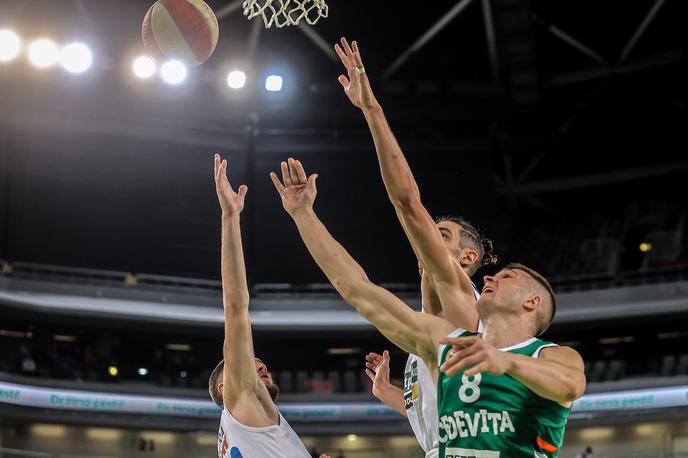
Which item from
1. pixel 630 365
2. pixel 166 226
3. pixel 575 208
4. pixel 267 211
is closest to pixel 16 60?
pixel 166 226

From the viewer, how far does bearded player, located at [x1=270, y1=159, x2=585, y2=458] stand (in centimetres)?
301

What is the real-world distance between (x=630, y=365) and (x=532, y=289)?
21.0m

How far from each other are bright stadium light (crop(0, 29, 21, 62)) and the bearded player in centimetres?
1913

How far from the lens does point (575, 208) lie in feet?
105

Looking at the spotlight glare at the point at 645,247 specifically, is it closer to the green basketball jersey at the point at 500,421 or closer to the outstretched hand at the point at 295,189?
the outstretched hand at the point at 295,189

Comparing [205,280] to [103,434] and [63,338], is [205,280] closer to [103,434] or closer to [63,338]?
[63,338]

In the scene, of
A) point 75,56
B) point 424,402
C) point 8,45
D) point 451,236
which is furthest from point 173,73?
point 424,402

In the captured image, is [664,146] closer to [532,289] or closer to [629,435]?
[629,435]

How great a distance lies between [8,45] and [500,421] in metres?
20.2

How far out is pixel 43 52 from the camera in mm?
21609

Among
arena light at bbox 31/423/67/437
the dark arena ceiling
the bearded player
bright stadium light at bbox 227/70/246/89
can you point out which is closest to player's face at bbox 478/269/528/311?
the bearded player

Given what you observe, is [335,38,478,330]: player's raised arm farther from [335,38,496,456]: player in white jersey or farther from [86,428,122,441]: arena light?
[86,428,122,441]: arena light

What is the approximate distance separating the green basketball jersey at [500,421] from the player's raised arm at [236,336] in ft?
4.62

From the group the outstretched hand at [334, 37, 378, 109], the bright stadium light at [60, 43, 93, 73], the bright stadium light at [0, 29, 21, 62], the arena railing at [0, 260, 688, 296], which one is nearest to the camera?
the outstretched hand at [334, 37, 378, 109]
